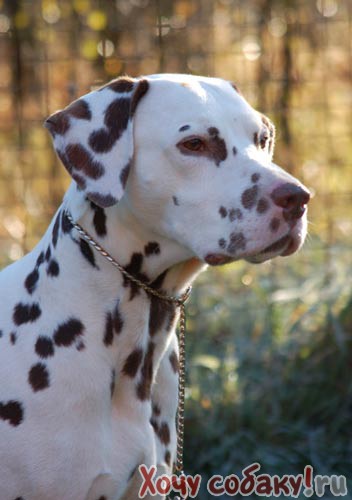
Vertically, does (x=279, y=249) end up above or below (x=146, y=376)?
above

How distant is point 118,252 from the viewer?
9.45ft

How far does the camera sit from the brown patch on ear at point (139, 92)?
9.31 feet

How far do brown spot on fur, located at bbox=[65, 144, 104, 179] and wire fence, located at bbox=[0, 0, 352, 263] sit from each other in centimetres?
277

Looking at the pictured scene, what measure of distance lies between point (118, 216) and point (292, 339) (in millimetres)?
2181

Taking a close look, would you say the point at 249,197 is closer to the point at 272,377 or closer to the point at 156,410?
the point at 156,410

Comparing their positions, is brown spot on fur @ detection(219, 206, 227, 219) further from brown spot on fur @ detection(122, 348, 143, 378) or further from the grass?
the grass

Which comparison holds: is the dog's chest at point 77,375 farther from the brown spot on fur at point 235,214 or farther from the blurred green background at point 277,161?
the blurred green background at point 277,161

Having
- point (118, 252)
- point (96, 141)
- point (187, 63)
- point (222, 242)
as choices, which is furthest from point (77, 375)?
point (187, 63)

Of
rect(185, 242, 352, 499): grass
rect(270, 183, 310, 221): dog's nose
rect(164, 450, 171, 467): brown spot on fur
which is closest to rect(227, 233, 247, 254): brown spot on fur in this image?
rect(270, 183, 310, 221): dog's nose

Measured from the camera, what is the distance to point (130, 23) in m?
6.10

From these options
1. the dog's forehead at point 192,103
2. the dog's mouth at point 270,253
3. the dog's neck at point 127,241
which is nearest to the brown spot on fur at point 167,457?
the dog's neck at point 127,241

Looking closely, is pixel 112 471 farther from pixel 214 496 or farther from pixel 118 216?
pixel 214 496

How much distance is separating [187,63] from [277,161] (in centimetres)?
83

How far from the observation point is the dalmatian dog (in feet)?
9.04
